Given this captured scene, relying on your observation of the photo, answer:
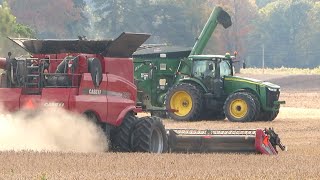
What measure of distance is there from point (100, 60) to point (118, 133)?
4.59 feet

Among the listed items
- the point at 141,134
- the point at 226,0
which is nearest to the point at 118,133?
the point at 141,134

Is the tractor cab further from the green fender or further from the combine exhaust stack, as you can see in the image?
the combine exhaust stack

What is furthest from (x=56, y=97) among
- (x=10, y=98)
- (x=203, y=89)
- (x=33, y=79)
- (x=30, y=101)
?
(x=203, y=89)

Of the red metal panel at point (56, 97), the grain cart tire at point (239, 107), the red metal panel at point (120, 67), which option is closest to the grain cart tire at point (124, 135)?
the red metal panel at point (120, 67)

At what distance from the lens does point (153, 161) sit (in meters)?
15.8

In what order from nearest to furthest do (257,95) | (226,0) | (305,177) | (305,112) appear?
(305,177) → (257,95) → (305,112) → (226,0)

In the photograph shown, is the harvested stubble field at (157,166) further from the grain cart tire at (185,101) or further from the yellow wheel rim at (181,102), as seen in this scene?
the yellow wheel rim at (181,102)

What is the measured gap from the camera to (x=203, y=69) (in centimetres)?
3134

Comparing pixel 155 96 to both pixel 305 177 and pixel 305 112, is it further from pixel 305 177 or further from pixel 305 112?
pixel 305 177

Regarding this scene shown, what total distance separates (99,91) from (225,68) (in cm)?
1413

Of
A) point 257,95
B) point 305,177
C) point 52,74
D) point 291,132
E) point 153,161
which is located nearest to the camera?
point 305,177

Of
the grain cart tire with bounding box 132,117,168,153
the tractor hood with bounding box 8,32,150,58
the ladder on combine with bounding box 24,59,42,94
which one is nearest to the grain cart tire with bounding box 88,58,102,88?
the tractor hood with bounding box 8,32,150,58

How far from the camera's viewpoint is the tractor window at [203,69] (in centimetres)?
3100

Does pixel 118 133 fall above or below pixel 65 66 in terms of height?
below
